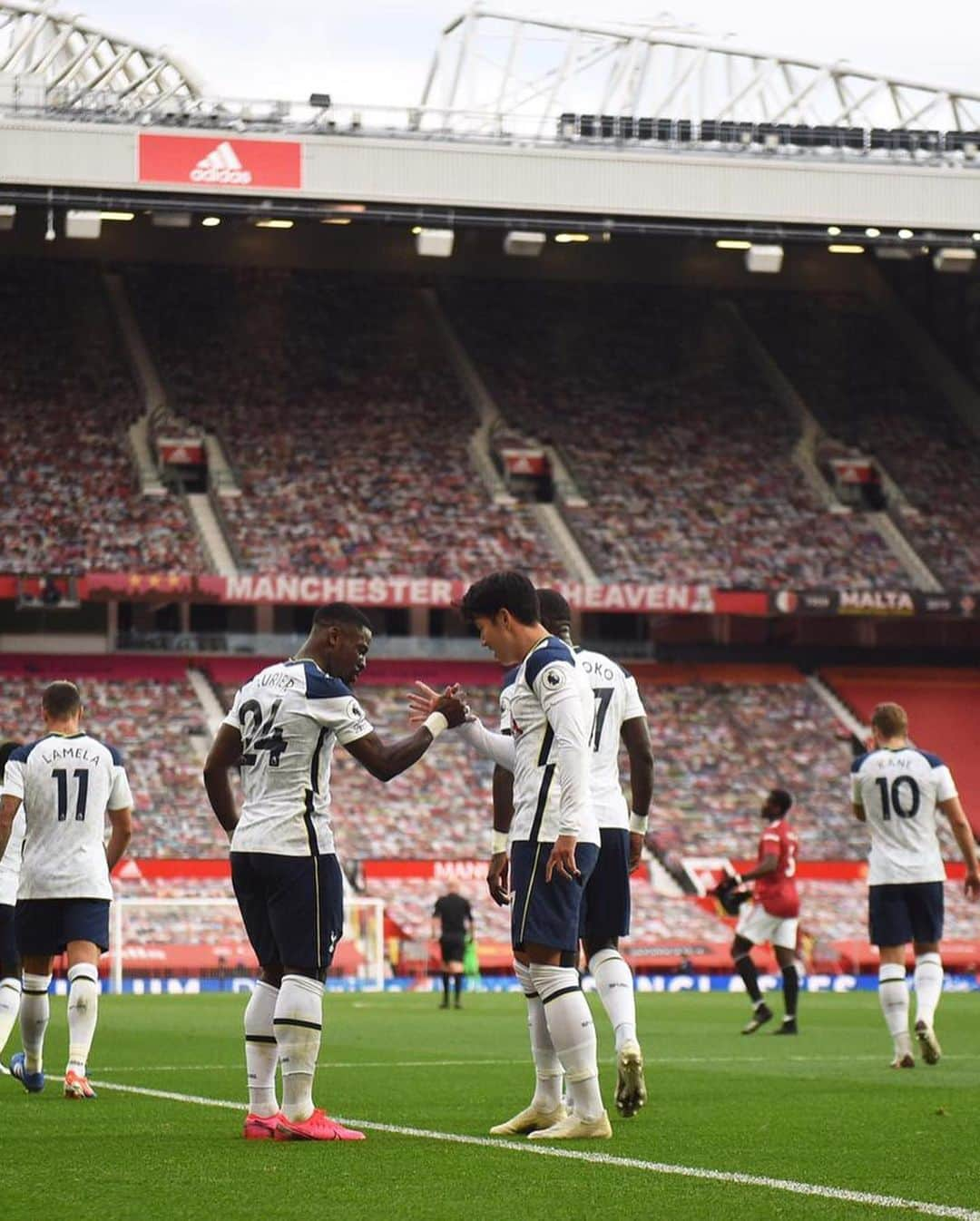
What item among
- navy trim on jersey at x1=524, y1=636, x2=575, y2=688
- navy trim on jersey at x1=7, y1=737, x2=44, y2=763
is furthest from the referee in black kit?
navy trim on jersey at x1=524, y1=636, x2=575, y2=688

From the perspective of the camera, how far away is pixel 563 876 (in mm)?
8820

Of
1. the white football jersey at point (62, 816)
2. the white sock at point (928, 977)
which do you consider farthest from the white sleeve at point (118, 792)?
the white sock at point (928, 977)

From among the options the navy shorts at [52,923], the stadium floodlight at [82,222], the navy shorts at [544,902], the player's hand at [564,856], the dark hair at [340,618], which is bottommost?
the navy shorts at [52,923]

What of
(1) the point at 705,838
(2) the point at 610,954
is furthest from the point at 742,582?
(2) the point at 610,954

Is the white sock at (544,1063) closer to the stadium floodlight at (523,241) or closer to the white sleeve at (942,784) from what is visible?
the white sleeve at (942,784)

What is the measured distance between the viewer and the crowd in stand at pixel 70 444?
143 feet

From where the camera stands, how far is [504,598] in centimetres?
898

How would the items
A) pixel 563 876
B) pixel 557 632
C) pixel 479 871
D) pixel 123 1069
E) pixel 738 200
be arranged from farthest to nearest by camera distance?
pixel 738 200 < pixel 479 871 < pixel 123 1069 < pixel 557 632 < pixel 563 876

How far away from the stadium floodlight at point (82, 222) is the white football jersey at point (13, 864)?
96.5 ft

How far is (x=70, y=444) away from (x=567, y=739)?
38223mm

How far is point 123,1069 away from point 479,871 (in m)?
24.5

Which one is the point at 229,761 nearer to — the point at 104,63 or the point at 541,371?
the point at 104,63

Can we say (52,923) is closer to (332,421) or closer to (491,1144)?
(491,1144)

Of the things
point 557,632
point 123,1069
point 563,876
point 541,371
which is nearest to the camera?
point 563,876
